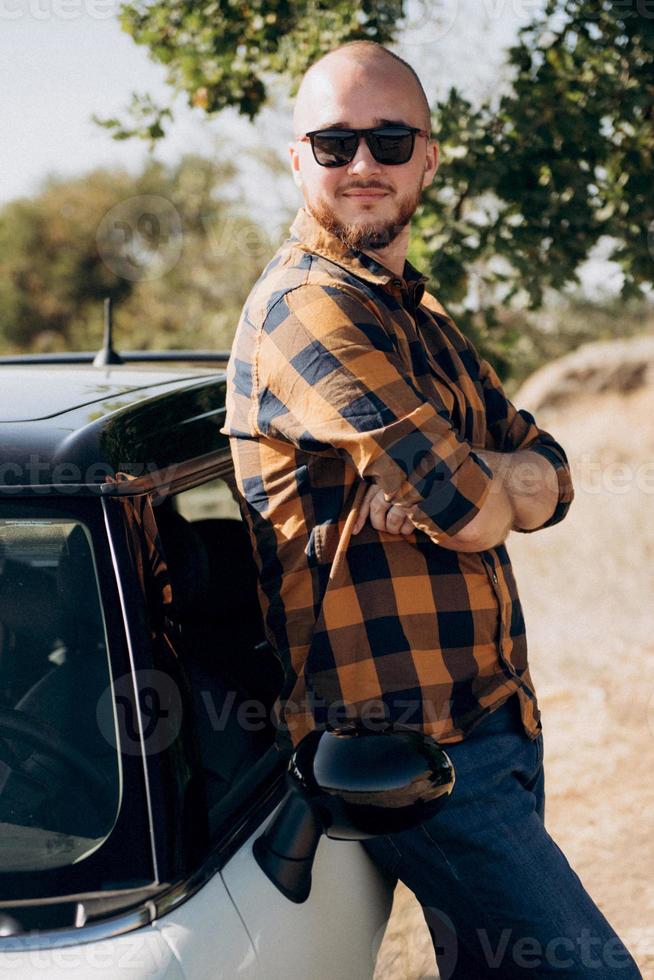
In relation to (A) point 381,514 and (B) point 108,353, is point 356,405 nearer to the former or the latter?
(A) point 381,514

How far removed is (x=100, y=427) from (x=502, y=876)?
101cm

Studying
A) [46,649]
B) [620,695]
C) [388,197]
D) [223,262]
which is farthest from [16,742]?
[223,262]

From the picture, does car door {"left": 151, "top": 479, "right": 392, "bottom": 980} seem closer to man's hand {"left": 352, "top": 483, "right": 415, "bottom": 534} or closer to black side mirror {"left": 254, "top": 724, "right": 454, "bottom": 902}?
black side mirror {"left": 254, "top": 724, "right": 454, "bottom": 902}

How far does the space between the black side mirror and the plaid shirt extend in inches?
6.9

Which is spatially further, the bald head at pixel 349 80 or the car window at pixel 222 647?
the bald head at pixel 349 80

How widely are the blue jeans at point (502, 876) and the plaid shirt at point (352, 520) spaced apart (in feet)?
0.28

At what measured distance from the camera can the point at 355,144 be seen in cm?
207

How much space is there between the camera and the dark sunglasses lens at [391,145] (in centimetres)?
208

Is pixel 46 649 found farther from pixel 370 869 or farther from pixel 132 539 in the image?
pixel 370 869

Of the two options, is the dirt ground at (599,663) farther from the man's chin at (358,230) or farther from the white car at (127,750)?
the man's chin at (358,230)

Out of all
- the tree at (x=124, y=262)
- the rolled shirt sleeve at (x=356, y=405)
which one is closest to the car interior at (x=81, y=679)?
the rolled shirt sleeve at (x=356, y=405)

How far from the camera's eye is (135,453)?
1.78 m

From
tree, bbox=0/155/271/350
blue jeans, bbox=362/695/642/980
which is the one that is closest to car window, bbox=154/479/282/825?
blue jeans, bbox=362/695/642/980

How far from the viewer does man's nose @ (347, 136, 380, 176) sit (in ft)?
6.72
